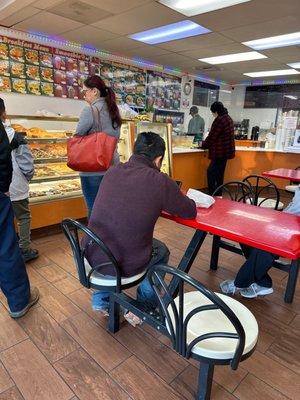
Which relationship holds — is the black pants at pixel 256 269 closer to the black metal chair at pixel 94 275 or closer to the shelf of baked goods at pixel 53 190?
the black metal chair at pixel 94 275

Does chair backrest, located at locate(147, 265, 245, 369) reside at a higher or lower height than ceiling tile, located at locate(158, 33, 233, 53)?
lower

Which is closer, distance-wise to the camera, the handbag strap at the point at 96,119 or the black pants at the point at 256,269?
the black pants at the point at 256,269

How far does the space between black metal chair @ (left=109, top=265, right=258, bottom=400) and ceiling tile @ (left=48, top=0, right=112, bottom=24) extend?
144 inches

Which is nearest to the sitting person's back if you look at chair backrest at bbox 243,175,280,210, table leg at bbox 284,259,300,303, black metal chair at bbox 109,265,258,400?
black metal chair at bbox 109,265,258,400

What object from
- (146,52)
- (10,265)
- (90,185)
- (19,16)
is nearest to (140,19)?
(19,16)

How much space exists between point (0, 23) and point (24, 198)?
329 centimetres

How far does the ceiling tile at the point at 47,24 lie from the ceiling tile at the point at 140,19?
424mm

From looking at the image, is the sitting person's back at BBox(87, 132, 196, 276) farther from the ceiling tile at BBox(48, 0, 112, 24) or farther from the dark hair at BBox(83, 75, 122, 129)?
the ceiling tile at BBox(48, 0, 112, 24)

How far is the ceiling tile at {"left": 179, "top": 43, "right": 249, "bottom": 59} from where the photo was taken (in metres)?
5.00

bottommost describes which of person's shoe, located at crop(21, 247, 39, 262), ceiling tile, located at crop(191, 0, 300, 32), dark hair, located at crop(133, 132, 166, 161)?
person's shoe, located at crop(21, 247, 39, 262)

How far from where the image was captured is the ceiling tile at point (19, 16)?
3.75 metres

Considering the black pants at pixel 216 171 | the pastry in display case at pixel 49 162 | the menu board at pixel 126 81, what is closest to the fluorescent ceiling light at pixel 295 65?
the black pants at pixel 216 171

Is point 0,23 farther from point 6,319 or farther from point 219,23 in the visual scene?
point 6,319

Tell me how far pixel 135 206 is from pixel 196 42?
14.6 ft
